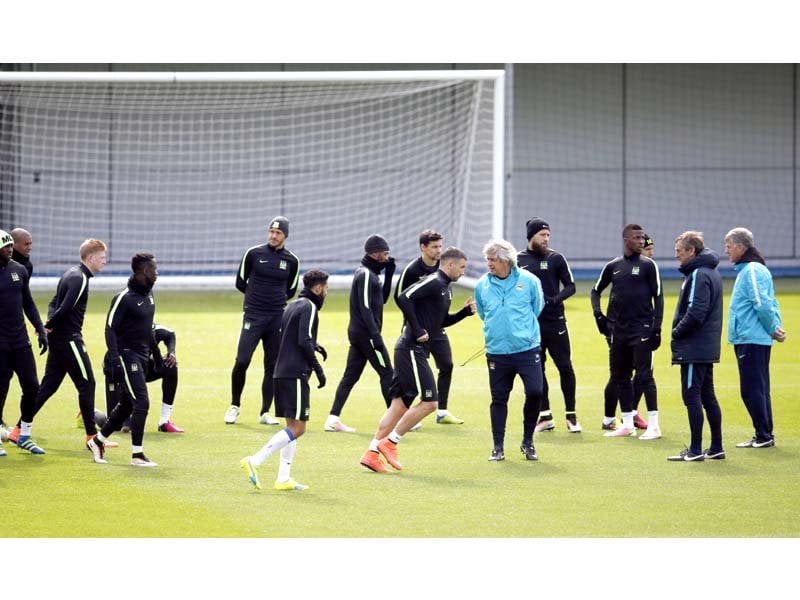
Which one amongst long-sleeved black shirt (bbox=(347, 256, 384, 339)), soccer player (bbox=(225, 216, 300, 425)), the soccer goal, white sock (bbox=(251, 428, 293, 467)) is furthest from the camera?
the soccer goal

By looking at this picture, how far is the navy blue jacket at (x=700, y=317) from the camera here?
967 centimetres

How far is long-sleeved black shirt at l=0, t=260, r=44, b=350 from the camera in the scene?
32.4 feet

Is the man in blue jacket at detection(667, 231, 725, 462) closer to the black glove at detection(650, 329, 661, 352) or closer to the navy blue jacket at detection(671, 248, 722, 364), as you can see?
the navy blue jacket at detection(671, 248, 722, 364)

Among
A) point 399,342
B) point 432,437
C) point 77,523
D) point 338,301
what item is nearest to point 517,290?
point 399,342

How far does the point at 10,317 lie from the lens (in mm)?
9898

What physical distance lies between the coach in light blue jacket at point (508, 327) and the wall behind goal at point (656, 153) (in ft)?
59.6

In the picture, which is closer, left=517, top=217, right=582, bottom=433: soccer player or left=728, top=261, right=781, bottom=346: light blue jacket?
left=728, top=261, right=781, bottom=346: light blue jacket

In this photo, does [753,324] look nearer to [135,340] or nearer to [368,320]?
[368,320]

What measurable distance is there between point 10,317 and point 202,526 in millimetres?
3163

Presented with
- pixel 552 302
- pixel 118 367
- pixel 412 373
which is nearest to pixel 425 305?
pixel 412 373

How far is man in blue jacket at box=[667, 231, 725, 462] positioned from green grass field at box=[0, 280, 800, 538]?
358 mm

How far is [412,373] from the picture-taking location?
32.1ft

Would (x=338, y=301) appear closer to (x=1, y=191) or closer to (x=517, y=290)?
(x=1, y=191)

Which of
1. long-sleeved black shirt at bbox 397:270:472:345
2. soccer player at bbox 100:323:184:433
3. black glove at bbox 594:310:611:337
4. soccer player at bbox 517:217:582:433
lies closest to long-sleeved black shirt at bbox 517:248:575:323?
soccer player at bbox 517:217:582:433
